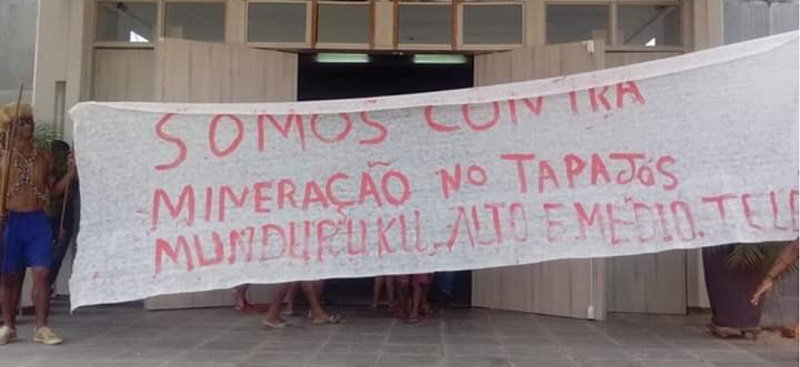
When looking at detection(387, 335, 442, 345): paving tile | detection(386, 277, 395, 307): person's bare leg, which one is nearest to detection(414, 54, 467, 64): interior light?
detection(386, 277, 395, 307): person's bare leg

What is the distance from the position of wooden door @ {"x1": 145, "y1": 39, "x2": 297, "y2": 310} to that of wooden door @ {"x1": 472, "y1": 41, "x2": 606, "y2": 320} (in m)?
2.12

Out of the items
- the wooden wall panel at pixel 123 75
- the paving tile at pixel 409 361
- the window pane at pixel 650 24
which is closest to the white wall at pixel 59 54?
the wooden wall panel at pixel 123 75

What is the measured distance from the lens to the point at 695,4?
23.0ft

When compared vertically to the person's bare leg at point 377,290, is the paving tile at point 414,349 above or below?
below

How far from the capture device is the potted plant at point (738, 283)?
548 centimetres

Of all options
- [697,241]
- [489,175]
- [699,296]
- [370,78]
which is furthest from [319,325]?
[370,78]

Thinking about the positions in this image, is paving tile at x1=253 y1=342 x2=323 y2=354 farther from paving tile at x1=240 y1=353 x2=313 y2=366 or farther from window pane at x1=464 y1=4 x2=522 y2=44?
window pane at x1=464 y1=4 x2=522 y2=44

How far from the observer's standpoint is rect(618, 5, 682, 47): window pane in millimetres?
7195

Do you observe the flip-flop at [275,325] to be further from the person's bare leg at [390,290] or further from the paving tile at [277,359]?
the person's bare leg at [390,290]

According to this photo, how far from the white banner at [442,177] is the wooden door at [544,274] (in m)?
2.18

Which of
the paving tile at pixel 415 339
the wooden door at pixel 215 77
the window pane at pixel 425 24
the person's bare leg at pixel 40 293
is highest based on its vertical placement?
the window pane at pixel 425 24

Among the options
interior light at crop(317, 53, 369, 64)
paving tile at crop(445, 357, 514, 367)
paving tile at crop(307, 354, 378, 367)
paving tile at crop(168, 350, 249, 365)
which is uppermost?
interior light at crop(317, 53, 369, 64)

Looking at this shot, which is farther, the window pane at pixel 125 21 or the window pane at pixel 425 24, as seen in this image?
the window pane at pixel 125 21

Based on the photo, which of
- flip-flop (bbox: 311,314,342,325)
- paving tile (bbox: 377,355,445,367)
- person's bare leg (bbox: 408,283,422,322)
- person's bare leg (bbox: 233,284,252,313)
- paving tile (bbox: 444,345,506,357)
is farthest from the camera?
person's bare leg (bbox: 233,284,252,313)
